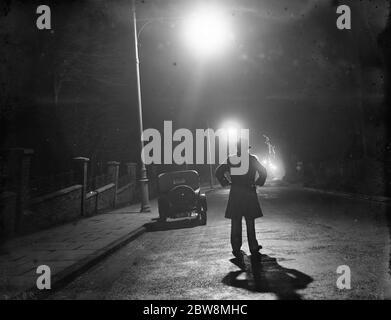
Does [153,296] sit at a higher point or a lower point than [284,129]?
lower

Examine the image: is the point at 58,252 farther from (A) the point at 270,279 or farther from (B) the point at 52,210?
(B) the point at 52,210

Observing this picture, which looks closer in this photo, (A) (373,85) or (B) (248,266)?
(B) (248,266)

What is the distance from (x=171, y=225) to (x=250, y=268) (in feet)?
20.8

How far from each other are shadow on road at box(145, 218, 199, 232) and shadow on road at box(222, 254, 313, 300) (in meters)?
5.40

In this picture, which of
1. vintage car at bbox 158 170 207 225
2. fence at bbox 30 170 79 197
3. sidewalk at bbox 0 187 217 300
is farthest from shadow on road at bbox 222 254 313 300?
fence at bbox 30 170 79 197

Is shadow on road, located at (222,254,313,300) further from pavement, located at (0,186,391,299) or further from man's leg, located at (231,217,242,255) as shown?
man's leg, located at (231,217,242,255)

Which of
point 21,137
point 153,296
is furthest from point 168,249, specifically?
point 21,137

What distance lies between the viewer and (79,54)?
2359cm

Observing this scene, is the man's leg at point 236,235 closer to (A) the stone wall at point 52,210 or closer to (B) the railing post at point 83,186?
(A) the stone wall at point 52,210

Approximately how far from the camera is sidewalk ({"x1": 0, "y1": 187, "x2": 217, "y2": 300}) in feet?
17.2

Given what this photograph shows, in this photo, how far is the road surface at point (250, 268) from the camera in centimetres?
464

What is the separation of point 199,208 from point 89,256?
542 cm

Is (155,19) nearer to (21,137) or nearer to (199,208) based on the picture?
(199,208)

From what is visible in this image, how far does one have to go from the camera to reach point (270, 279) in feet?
16.9
